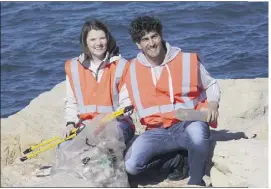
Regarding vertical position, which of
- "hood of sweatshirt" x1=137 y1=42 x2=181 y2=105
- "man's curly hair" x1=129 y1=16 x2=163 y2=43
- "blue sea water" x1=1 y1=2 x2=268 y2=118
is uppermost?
"man's curly hair" x1=129 y1=16 x2=163 y2=43

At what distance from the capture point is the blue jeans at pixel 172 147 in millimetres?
5195

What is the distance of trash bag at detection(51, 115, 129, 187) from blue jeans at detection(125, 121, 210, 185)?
0.10 meters

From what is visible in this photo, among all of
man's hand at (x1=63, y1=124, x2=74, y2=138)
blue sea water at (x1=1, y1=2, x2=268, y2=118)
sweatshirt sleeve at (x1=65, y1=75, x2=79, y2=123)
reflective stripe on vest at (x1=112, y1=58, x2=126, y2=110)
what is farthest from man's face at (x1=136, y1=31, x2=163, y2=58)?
blue sea water at (x1=1, y1=2, x2=268, y2=118)

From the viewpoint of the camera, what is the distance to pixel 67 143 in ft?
18.3

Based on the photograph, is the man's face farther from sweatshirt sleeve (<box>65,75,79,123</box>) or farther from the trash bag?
sweatshirt sleeve (<box>65,75,79,123</box>)

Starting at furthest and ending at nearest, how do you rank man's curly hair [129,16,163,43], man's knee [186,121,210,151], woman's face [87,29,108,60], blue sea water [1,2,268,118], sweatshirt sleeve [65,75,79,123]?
blue sea water [1,2,268,118] < sweatshirt sleeve [65,75,79,123] < woman's face [87,29,108,60] < man's curly hair [129,16,163,43] < man's knee [186,121,210,151]

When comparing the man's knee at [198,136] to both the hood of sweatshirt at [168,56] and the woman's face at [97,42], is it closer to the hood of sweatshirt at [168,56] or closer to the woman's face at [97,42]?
the hood of sweatshirt at [168,56]

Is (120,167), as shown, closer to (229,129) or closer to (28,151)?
(28,151)

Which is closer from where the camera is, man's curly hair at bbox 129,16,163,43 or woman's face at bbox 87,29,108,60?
man's curly hair at bbox 129,16,163,43

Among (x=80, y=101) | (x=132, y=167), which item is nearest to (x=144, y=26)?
(x=80, y=101)

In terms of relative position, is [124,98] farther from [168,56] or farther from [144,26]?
[144,26]

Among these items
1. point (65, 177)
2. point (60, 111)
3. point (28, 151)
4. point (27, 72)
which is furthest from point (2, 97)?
point (65, 177)

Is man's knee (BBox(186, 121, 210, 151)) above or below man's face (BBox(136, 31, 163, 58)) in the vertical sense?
below

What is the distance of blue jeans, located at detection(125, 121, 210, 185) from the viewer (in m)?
5.20
